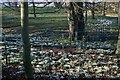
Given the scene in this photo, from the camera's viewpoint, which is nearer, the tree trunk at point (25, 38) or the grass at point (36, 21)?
the tree trunk at point (25, 38)

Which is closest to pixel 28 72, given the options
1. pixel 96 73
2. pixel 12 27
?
pixel 96 73

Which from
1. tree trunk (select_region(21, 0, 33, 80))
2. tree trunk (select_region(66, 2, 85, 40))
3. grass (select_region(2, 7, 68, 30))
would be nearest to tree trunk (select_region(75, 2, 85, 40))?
tree trunk (select_region(66, 2, 85, 40))

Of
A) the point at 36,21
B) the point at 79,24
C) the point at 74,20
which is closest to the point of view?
the point at 74,20

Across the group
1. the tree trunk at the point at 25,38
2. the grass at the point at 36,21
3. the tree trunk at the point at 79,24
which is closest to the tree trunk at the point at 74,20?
the tree trunk at the point at 79,24

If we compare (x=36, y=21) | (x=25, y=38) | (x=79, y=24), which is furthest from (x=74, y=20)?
(x=36, y=21)

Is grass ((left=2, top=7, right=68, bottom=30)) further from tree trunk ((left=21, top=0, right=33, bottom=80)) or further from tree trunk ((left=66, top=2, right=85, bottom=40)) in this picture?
tree trunk ((left=21, top=0, right=33, bottom=80))

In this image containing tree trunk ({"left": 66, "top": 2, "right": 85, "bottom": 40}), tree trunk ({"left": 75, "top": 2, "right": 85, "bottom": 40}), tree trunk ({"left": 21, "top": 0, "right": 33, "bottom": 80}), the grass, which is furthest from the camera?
the grass

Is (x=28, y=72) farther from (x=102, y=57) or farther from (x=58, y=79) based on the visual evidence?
(x=102, y=57)

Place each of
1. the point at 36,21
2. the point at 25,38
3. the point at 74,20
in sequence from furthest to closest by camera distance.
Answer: the point at 36,21 < the point at 74,20 < the point at 25,38

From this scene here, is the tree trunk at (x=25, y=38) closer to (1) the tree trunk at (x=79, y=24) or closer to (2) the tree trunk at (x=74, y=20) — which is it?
(1) the tree trunk at (x=79, y=24)

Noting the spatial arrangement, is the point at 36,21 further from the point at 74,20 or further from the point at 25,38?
the point at 25,38

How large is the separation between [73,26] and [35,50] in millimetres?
4352

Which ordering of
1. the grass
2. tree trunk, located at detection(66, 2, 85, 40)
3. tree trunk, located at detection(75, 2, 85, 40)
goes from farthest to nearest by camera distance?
the grass
tree trunk, located at detection(66, 2, 85, 40)
tree trunk, located at detection(75, 2, 85, 40)

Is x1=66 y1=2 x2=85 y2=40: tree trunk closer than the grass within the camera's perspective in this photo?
Yes
